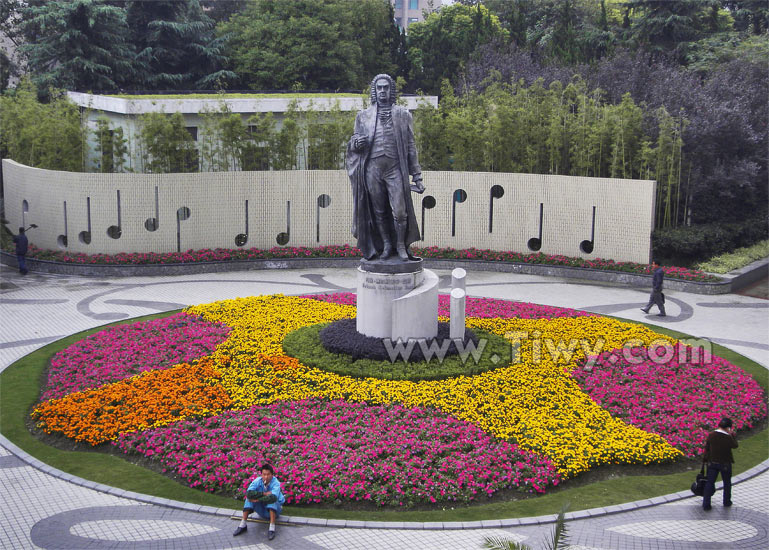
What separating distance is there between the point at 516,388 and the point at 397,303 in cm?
244

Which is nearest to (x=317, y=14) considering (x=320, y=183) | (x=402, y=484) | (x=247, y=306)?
(x=320, y=183)

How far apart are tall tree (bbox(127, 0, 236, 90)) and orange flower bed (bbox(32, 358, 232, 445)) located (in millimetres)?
29090

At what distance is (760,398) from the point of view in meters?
13.3

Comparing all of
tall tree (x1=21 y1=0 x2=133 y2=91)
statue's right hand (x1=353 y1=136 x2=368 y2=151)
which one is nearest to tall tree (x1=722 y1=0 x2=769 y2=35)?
tall tree (x1=21 y1=0 x2=133 y2=91)

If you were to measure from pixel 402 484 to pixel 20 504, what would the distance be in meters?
4.35

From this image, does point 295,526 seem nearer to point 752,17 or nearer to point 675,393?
point 675,393

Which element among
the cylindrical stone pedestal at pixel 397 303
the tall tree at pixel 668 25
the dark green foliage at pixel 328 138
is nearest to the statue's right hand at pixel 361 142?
the cylindrical stone pedestal at pixel 397 303

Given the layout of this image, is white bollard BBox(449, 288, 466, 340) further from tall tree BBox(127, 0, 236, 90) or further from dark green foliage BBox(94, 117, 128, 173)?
tall tree BBox(127, 0, 236, 90)

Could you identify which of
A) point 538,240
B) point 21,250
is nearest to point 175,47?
point 21,250

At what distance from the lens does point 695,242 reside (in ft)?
73.5

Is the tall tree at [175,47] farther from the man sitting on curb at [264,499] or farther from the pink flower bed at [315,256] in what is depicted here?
→ the man sitting on curb at [264,499]

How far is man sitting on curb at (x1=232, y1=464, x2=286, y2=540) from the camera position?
366 inches

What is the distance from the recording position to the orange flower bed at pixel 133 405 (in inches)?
467

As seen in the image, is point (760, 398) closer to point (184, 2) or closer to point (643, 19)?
point (643, 19)
